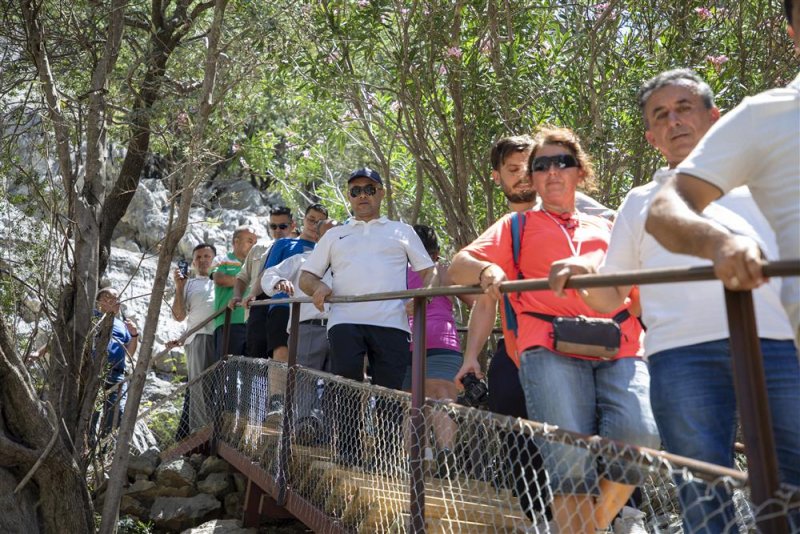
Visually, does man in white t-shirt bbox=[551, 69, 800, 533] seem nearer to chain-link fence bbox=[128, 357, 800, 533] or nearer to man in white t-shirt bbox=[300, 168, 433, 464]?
chain-link fence bbox=[128, 357, 800, 533]

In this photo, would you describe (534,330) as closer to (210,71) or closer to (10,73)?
(210,71)

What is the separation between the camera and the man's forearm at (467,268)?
371 centimetres

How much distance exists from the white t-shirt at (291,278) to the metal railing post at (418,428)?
2738 mm

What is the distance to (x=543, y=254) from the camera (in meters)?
3.86

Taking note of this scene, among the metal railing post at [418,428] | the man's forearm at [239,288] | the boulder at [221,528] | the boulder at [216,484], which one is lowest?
the boulder at [221,528]

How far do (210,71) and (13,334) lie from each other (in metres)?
2.37

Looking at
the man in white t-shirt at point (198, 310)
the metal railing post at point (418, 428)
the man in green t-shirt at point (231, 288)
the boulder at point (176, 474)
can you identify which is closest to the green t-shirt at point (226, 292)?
the man in green t-shirt at point (231, 288)

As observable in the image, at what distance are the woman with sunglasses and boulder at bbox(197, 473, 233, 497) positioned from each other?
489cm

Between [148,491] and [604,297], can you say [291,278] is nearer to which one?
[148,491]

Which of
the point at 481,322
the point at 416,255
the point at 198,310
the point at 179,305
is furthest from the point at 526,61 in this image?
the point at 179,305

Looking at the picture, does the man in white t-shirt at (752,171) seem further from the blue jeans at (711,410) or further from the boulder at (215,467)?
the boulder at (215,467)

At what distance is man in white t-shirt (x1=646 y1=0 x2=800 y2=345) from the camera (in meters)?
2.40

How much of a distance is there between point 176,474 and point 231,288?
5.63 feet

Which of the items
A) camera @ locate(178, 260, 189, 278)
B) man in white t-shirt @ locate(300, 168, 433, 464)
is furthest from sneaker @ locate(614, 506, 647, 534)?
camera @ locate(178, 260, 189, 278)
